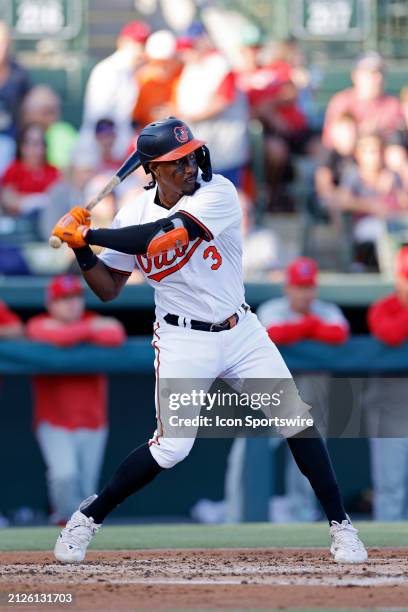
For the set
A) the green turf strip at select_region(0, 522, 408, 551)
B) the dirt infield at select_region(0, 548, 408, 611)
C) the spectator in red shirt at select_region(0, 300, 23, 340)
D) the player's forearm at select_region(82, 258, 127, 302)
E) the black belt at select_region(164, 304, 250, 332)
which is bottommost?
the green turf strip at select_region(0, 522, 408, 551)

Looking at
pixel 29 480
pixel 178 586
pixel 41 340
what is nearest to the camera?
pixel 178 586

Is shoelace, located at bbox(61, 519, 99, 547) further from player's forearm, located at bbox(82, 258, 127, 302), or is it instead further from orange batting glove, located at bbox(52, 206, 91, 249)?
orange batting glove, located at bbox(52, 206, 91, 249)

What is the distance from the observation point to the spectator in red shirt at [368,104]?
366 inches

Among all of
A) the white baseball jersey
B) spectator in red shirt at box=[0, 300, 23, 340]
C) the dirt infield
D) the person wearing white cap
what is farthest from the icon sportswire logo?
the person wearing white cap

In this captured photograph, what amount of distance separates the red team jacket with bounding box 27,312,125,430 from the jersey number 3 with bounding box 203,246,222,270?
291cm

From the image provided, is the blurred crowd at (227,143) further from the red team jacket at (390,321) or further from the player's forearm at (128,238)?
the player's forearm at (128,238)

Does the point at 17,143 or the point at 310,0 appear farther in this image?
the point at 310,0

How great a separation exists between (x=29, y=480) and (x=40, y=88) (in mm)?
2874

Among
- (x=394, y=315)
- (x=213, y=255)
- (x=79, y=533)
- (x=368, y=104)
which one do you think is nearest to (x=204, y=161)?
(x=213, y=255)

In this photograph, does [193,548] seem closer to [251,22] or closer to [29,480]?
[29,480]

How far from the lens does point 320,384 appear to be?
7461 mm

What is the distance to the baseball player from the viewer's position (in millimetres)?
4383

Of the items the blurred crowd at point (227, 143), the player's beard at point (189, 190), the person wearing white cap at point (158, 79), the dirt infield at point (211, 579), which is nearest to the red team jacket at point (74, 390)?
the blurred crowd at point (227, 143)

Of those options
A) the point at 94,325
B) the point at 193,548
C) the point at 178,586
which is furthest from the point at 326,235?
the point at 178,586
